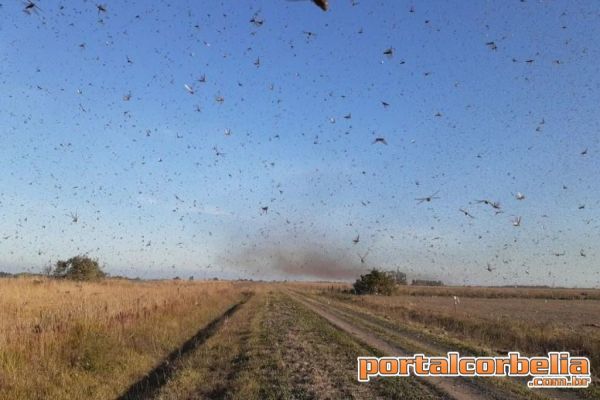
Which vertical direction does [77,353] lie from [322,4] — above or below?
below

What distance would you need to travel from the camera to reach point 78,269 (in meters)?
58.1

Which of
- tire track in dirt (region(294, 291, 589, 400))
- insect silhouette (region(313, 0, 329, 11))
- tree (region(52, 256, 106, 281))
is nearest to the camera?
insect silhouette (region(313, 0, 329, 11))

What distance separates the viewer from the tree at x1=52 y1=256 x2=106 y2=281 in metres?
57.3

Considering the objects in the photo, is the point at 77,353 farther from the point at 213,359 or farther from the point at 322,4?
the point at 322,4

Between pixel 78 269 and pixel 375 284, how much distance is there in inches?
1907

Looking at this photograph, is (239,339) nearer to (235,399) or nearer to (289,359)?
(289,359)

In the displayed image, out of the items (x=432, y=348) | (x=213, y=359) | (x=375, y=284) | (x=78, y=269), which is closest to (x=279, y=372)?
(x=213, y=359)

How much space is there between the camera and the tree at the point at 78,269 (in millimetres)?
57344

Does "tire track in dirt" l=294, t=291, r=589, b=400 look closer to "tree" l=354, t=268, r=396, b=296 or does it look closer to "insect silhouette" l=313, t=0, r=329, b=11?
"insect silhouette" l=313, t=0, r=329, b=11

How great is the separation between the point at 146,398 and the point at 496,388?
776 centimetres

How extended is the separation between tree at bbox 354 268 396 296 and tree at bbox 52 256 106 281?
44594 mm

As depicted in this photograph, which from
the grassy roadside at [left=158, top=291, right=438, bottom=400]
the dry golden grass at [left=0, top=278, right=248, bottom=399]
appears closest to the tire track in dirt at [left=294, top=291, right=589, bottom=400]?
the grassy roadside at [left=158, top=291, right=438, bottom=400]

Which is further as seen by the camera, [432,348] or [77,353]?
[432,348]

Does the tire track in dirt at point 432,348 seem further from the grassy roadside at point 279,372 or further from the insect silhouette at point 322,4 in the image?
the insect silhouette at point 322,4
